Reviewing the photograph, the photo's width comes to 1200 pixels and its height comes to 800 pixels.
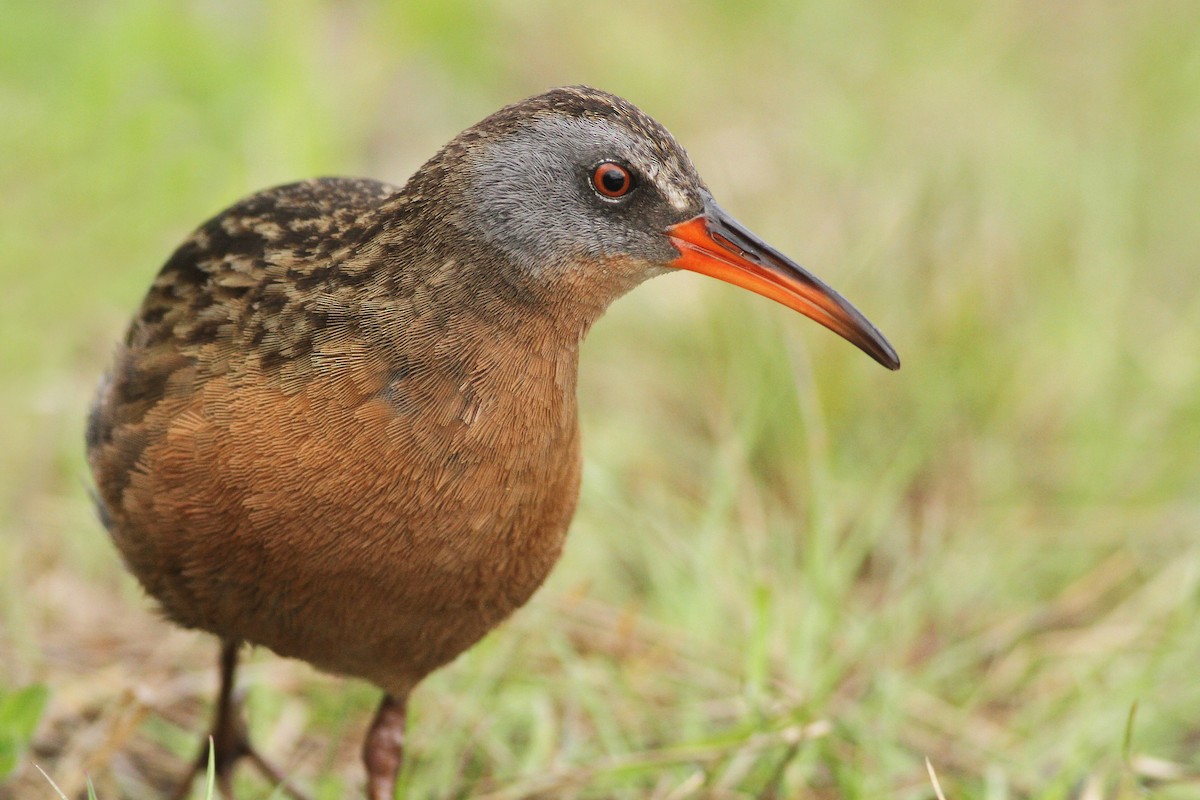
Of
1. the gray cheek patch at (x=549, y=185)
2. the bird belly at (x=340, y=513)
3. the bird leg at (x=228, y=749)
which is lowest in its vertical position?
the bird leg at (x=228, y=749)

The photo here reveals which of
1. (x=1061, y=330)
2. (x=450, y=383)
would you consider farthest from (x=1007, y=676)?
(x=450, y=383)

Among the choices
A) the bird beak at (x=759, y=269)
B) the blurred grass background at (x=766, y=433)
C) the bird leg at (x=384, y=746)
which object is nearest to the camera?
the bird beak at (x=759, y=269)

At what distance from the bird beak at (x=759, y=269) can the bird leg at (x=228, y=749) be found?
5.01 feet

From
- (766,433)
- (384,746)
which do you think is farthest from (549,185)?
(766,433)

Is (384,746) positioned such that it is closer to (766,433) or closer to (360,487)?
(360,487)

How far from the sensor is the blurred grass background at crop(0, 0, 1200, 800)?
4027 mm

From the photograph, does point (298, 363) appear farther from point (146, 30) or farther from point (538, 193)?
point (146, 30)

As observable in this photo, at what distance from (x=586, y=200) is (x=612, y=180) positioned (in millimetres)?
63

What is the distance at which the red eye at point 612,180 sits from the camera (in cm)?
297

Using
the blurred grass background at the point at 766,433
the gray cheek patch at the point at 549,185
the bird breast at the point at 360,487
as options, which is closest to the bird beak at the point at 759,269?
the gray cheek patch at the point at 549,185

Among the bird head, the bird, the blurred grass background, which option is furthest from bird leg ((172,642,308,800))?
the bird head

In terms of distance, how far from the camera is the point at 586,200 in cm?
299

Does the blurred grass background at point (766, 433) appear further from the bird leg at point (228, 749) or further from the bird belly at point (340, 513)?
the bird belly at point (340, 513)

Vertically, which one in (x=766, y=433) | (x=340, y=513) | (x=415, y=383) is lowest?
(x=340, y=513)
